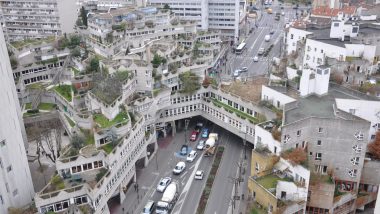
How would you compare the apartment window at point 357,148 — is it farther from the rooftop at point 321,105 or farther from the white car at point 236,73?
the white car at point 236,73

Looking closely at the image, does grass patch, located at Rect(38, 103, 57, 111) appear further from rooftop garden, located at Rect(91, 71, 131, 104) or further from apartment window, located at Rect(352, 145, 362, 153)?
apartment window, located at Rect(352, 145, 362, 153)

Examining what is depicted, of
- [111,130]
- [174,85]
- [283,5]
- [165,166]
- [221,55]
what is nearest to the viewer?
[111,130]

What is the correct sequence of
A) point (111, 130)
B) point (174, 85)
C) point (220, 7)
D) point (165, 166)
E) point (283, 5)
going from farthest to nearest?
point (283, 5)
point (220, 7)
point (174, 85)
point (165, 166)
point (111, 130)

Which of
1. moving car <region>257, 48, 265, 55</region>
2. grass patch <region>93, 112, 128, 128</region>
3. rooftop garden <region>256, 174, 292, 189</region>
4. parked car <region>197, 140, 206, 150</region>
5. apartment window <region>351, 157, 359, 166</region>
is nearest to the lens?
rooftop garden <region>256, 174, 292, 189</region>

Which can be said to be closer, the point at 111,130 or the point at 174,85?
the point at 111,130

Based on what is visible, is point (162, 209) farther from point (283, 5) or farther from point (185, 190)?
point (283, 5)

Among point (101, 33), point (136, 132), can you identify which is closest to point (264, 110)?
point (136, 132)

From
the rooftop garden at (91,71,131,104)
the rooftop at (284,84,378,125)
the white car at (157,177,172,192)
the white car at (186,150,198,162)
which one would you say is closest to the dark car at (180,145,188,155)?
the white car at (186,150,198,162)
